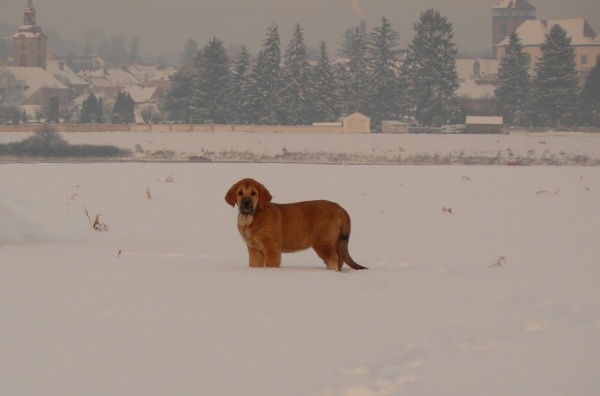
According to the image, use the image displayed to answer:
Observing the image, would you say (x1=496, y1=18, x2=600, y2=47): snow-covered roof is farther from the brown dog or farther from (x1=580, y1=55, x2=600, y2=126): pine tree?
the brown dog

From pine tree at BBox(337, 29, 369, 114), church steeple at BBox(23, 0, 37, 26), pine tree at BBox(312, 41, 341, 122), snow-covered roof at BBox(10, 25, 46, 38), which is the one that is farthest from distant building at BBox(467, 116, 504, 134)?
church steeple at BBox(23, 0, 37, 26)

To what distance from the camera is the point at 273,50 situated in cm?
10169

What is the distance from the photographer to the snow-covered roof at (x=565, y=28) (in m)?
166

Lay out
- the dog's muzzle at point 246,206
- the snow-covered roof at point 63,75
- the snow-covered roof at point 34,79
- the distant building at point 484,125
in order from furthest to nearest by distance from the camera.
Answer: the snow-covered roof at point 63,75 → the snow-covered roof at point 34,79 → the distant building at point 484,125 → the dog's muzzle at point 246,206

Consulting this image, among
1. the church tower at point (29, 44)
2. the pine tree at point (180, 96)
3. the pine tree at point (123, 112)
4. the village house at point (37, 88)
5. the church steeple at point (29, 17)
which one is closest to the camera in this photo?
the pine tree at point (180, 96)

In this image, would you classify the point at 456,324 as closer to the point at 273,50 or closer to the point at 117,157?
the point at 117,157

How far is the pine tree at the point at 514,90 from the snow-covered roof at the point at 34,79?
7576 cm

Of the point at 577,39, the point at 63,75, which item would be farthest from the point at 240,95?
the point at 63,75

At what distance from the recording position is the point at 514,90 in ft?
331

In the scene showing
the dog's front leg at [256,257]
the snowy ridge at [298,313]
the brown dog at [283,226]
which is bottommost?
the snowy ridge at [298,313]

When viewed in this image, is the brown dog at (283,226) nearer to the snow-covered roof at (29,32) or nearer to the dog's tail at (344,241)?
the dog's tail at (344,241)

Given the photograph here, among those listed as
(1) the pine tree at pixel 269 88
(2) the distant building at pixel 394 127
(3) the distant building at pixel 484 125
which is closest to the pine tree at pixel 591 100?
(3) the distant building at pixel 484 125

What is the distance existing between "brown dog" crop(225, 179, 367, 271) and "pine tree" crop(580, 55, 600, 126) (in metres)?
94.6

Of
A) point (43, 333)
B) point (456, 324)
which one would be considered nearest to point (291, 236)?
point (456, 324)
